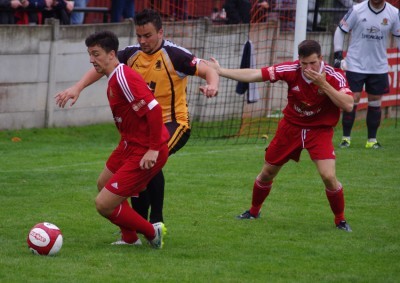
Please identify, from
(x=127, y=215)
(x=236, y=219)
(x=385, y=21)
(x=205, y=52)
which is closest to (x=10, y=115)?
(x=205, y=52)

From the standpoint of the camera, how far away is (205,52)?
18.0 meters

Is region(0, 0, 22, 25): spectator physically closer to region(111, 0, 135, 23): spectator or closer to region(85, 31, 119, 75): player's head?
region(111, 0, 135, 23): spectator

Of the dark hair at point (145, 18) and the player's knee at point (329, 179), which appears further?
the player's knee at point (329, 179)

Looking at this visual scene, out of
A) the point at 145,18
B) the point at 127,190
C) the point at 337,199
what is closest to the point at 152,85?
the point at 145,18

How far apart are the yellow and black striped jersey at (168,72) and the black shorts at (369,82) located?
19.9 ft

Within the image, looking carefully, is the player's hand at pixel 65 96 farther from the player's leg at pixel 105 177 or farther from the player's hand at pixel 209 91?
the player's hand at pixel 209 91

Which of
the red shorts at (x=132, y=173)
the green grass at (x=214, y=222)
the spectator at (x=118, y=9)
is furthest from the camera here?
the spectator at (x=118, y=9)

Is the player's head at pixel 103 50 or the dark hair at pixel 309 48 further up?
the dark hair at pixel 309 48

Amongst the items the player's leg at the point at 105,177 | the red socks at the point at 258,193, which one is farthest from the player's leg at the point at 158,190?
the red socks at the point at 258,193

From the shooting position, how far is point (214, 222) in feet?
29.0

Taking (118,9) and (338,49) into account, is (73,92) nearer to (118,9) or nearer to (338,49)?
(338,49)

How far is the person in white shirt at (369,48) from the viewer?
13773mm

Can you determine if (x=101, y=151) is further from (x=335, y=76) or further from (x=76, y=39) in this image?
(x=335, y=76)

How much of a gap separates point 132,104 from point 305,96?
1968 mm
